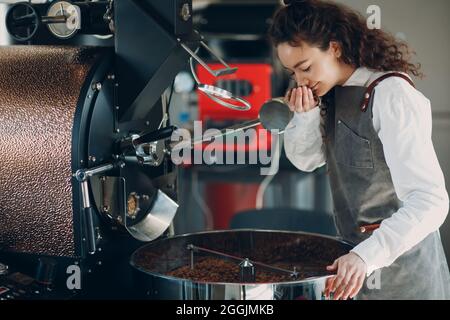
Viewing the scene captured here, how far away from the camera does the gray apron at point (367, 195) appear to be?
163cm

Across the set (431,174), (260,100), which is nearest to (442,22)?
(260,100)

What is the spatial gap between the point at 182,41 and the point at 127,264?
50cm

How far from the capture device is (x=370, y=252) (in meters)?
1.42

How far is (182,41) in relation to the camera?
4.78ft

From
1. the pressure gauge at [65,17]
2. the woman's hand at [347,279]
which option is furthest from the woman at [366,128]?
the pressure gauge at [65,17]

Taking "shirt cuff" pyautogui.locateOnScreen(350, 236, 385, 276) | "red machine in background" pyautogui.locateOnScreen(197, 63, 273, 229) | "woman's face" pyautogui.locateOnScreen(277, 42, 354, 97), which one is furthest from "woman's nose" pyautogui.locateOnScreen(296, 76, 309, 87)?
"red machine in background" pyautogui.locateOnScreen(197, 63, 273, 229)

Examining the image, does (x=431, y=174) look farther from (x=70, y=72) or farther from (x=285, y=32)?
(x=70, y=72)

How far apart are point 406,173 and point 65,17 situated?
2.53ft

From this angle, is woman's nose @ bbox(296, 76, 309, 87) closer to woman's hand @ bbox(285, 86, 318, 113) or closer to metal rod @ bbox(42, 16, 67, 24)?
woman's hand @ bbox(285, 86, 318, 113)

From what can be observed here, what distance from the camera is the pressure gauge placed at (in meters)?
1.53

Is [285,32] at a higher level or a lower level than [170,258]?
higher

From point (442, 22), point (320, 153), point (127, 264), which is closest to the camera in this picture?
point (127, 264)

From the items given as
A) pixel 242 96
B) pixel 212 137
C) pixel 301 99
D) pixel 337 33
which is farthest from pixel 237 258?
pixel 242 96

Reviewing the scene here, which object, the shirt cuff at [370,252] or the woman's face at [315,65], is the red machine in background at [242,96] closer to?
the woman's face at [315,65]
